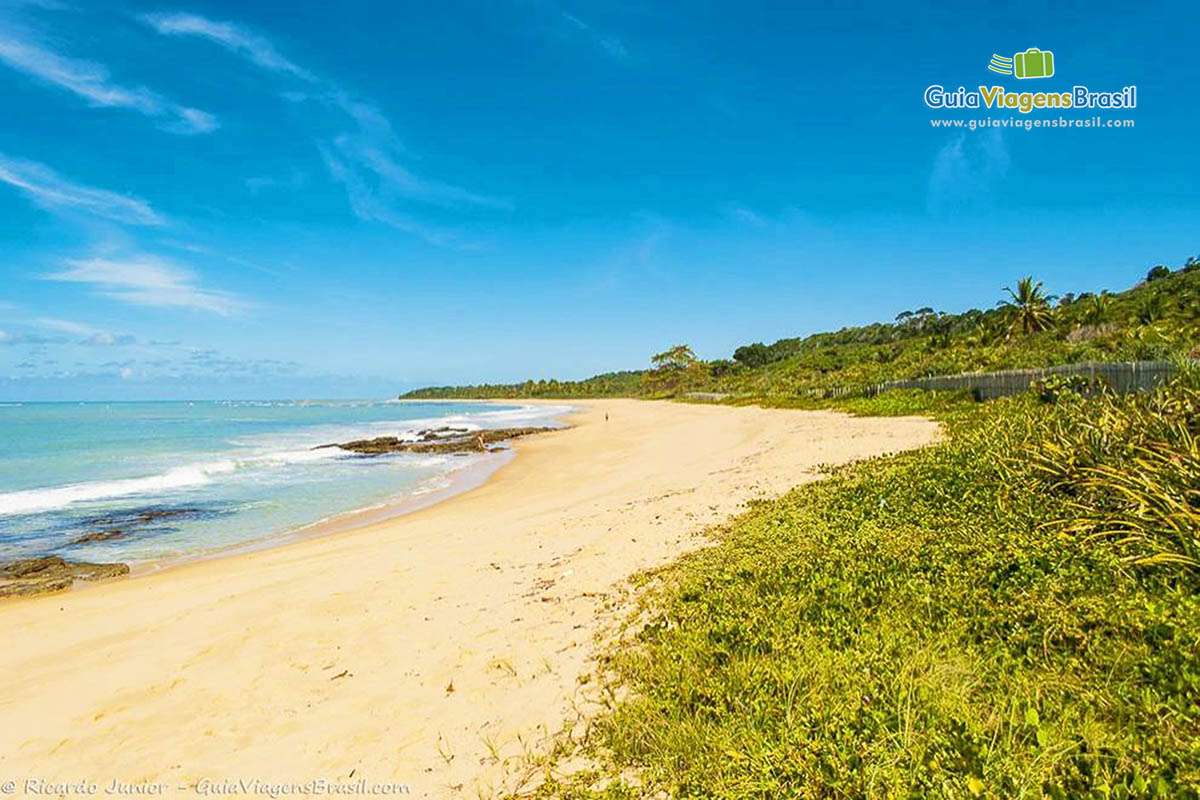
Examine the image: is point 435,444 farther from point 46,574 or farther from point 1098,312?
point 1098,312

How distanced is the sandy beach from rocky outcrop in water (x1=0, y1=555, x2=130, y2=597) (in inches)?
33.3

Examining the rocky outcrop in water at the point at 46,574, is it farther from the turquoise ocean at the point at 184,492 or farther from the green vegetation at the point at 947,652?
the green vegetation at the point at 947,652

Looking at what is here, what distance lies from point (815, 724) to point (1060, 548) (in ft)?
11.6

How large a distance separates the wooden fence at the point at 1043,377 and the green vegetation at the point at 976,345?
7.82 ft

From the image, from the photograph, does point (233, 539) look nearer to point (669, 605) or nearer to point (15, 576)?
point (15, 576)

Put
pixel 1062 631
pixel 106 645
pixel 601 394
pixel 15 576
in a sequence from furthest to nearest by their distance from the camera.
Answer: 1. pixel 601 394
2. pixel 15 576
3. pixel 106 645
4. pixel 1062 631

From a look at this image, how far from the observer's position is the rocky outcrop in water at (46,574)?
10195 mm

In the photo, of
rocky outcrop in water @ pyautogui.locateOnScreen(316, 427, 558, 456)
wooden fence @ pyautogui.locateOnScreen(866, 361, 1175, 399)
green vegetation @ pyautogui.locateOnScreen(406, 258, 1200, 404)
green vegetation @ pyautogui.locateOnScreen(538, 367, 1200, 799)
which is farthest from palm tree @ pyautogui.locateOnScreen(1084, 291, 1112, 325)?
green vegetation @ pyautogui.locateOnScreen(538, 367, 1200, 799)

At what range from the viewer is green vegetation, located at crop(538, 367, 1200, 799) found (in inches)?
119

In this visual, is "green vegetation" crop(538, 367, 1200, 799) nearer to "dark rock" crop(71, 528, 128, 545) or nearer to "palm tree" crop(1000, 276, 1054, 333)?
"dark rock" crop(71, 528, 128, 545)

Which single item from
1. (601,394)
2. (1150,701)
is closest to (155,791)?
(1150,701)

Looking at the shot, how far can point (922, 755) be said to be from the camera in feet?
10.1

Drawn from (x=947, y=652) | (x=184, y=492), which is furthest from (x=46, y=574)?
(x=947, y=652)

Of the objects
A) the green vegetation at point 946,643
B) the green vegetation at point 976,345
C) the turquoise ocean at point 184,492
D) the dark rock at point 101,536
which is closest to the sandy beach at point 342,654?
the green vegetation at point 946,643
